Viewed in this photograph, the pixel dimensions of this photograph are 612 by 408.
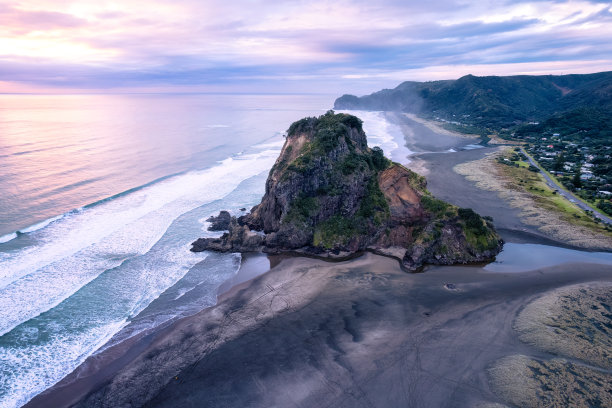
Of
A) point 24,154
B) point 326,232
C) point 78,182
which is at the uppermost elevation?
point 24,154

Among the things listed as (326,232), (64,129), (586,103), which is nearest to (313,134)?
(326,232)

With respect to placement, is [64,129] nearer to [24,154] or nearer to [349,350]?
[24,154]

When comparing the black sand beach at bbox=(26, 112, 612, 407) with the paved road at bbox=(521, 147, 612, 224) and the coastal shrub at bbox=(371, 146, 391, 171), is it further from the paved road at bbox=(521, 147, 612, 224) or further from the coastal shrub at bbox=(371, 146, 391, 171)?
the paved road at bbox=(521, 147, 612, 224)

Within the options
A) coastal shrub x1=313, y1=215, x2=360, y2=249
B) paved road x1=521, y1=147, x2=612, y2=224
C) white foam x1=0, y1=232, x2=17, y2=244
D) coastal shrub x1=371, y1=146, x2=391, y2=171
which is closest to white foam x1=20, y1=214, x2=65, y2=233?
white foam x1=0, y1=232, x2=17, y2=244

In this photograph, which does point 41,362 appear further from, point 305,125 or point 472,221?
point 472,221

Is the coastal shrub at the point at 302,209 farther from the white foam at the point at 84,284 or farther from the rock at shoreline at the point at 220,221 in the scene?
the rock at shoreline at the point at 220,221

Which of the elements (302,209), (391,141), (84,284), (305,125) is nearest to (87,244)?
(84,284)
